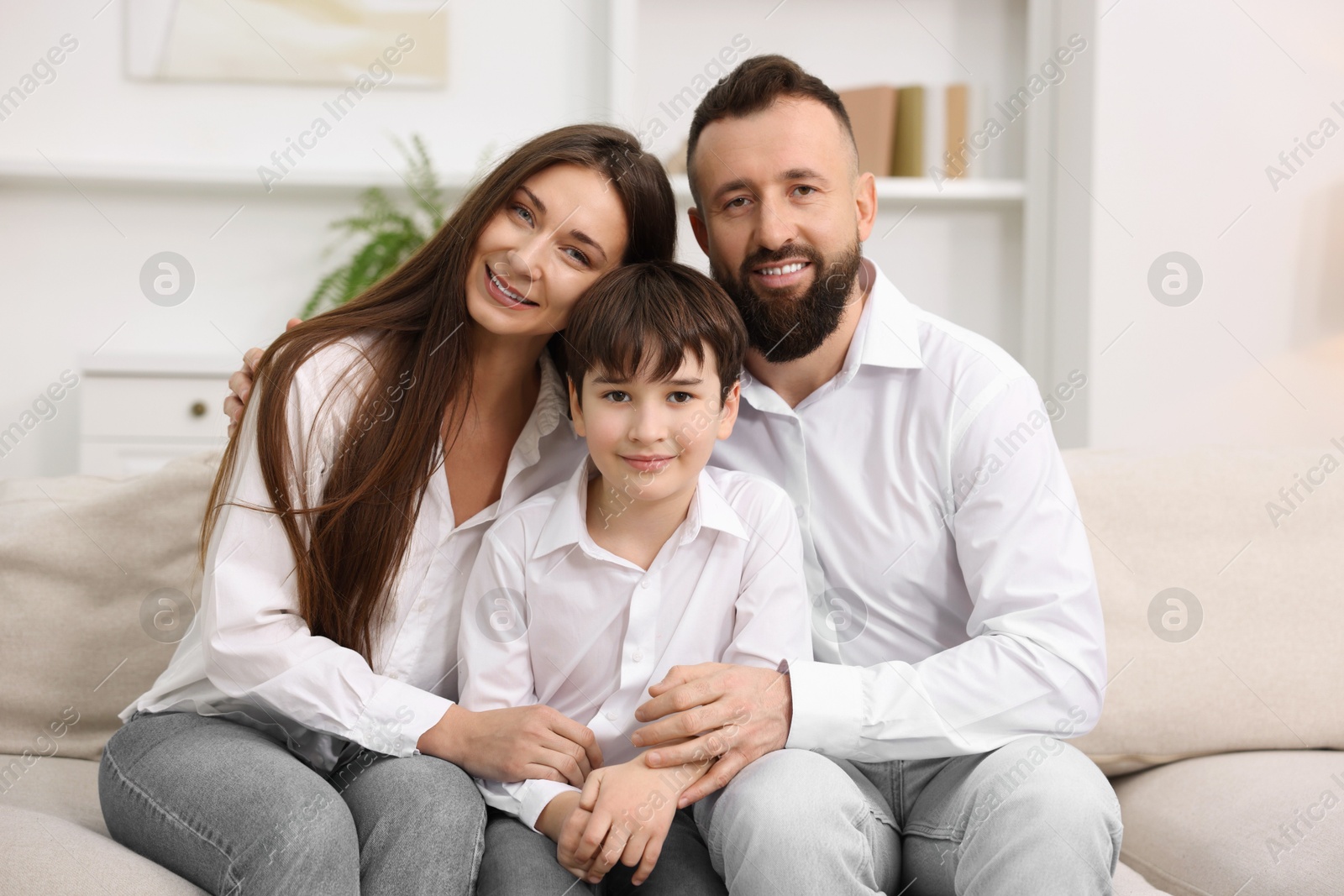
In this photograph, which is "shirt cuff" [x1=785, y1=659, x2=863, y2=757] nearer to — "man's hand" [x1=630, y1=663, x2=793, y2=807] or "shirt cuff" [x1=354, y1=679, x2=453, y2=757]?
"man's hand" [x1=630, y1=663, x2=793, y2=807]

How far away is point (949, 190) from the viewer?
2.97 m

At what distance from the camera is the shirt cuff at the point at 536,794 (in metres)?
1.18

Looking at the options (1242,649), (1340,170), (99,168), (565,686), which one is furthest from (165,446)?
(1340,170)

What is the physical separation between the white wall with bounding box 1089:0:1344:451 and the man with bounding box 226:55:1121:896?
1.42 m

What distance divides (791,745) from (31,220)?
269 centimetres

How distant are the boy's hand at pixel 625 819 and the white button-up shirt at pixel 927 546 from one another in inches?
7.3

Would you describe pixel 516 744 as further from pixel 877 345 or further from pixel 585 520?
pixel 877 345

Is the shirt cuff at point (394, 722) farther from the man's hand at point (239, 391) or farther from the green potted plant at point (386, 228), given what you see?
the green potted plant at point (386, 228)

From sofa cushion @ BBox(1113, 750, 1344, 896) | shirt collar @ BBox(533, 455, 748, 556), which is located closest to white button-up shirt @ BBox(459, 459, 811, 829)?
shirt collar @ BBox(533, 455, 748, 556)

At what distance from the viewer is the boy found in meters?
1.27

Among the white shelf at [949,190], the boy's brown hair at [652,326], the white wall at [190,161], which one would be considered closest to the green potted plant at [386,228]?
the white wall at [190,161]

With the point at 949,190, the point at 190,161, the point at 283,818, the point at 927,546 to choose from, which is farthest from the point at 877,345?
the point at 190,161

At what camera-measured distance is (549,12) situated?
9.72 ft

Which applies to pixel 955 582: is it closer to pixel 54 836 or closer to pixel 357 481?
pixel 357 481
